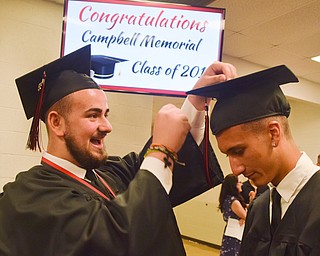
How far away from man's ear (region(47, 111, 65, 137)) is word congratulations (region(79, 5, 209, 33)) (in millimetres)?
1362

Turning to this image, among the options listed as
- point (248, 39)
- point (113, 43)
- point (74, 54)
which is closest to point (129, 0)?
point (113, 43)

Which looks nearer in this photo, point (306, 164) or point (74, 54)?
point (306, 164)

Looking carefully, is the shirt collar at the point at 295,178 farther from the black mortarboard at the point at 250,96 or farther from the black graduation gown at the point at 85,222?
the black graduation gown at the point at 85,222

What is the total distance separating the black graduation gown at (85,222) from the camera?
1.05 m

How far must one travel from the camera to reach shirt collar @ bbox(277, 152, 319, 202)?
1.26 metres

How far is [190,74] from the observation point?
2.57 m

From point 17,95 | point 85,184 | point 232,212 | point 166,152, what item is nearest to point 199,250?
point 232,212

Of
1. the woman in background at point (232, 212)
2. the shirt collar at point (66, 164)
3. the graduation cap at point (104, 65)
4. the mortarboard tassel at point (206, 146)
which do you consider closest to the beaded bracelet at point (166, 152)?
the mortarboard tassel at point (206, 146)

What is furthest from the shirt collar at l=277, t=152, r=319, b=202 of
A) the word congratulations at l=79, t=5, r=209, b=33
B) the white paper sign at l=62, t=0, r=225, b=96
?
the word congratulations at l=79, t=5, r=209, b=33

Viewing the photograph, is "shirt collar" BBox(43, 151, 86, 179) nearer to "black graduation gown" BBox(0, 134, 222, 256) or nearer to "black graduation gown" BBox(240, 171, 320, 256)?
"black graduation gown" BBox(0, 134, 222, 256)

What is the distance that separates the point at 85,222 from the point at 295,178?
0.71 metres

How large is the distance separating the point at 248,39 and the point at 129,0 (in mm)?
2152

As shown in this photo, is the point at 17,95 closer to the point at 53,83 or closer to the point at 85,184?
the point at 53,83

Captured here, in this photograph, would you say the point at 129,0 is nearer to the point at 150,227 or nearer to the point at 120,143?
the point at 120,143
